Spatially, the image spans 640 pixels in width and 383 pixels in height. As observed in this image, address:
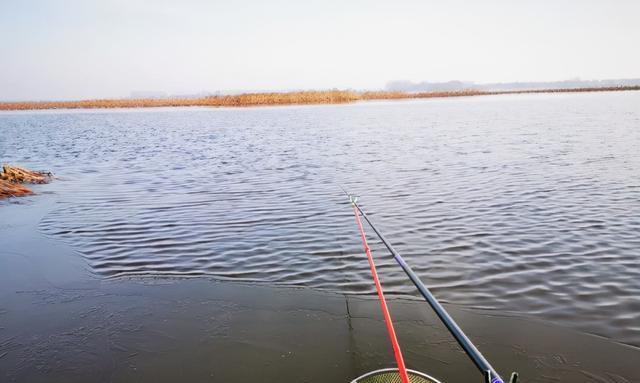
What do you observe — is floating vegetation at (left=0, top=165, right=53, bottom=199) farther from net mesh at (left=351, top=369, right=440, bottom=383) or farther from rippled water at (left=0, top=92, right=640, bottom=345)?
net mesh at (left=351, top=369, right=440, bottom=383)

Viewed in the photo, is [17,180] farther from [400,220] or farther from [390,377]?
[390,377]

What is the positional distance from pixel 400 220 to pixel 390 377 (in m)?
6.59

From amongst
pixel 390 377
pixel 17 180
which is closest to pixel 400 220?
pixel 390 377

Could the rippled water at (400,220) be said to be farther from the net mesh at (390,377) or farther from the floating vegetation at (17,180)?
the net mesh at (390,377)

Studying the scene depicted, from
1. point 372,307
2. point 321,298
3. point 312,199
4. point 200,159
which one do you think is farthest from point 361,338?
point 200,159

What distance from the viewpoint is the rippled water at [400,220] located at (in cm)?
671

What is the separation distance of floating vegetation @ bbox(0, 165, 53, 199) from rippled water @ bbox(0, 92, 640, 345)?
31.8 inches

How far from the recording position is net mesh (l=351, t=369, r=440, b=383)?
3834mm

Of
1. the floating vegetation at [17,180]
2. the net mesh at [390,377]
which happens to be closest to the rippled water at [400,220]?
the floating vegetation at [17,180]

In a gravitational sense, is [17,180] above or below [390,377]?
above

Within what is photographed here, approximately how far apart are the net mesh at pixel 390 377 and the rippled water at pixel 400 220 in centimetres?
253

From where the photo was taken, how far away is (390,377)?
3918mm

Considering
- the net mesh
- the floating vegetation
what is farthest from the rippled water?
the net mesh

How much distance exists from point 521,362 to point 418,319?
1.34 meters
